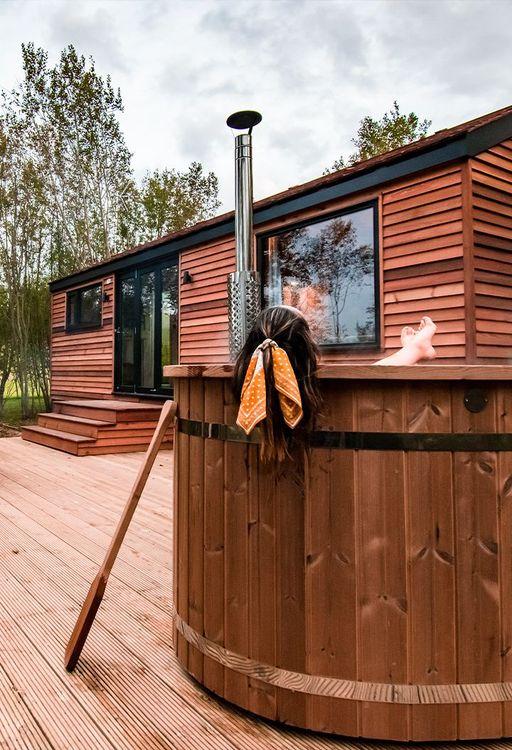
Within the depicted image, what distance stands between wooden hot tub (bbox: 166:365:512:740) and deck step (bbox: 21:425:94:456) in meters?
6.07

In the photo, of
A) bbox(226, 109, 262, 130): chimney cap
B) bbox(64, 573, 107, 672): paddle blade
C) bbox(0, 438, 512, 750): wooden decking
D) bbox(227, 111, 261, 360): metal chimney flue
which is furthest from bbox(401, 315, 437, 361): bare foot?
bbox(64, 573, 107, 672): paddle blade

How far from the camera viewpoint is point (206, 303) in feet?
25.2

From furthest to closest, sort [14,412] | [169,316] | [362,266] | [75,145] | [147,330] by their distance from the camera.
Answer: [75,145] < [14,412] < [147,330] < [169,316] < [362,266]

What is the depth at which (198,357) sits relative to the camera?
7.79 meters

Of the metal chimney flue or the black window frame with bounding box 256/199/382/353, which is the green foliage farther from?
the metal chimney flue

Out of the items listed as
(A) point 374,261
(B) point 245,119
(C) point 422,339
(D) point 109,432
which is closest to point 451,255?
(A) point 374,261

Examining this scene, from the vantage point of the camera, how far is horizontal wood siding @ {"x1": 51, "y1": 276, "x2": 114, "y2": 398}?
980 cm

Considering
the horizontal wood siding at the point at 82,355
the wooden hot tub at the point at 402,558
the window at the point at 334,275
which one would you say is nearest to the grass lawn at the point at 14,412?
the horizontal wood siding at the point at 82,355

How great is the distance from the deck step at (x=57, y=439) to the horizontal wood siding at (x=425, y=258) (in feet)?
13.5

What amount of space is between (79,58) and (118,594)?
15.1m

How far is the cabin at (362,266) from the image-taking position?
182 inches

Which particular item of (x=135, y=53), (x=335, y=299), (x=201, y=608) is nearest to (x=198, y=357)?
(x=335, y=299)

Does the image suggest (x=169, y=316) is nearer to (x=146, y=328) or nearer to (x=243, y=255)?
(x=146, y=328)

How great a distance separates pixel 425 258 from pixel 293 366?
386cm
